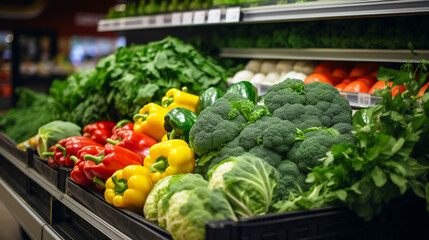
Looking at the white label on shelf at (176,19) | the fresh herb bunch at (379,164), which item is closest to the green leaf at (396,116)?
the fresh herb bunch at (379,164)

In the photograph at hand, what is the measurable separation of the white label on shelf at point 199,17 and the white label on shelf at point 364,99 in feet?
4.55

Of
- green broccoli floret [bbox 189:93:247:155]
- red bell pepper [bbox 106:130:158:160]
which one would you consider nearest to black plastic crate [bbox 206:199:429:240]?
green broccoli floret [bbox 189:93:247:155]

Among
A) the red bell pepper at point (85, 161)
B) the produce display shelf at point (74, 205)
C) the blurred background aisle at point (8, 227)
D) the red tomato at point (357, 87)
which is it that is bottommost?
the blurred background aisle at point (8, 227)

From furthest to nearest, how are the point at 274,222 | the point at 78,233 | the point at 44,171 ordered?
the point at 44,171
the point at 78,233
the point at 274,222

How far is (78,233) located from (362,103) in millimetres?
1737

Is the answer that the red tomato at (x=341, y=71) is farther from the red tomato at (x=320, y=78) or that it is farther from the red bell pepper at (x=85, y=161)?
the red bell pepper at (x=85, y=161)

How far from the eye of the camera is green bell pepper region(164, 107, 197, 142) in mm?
2133

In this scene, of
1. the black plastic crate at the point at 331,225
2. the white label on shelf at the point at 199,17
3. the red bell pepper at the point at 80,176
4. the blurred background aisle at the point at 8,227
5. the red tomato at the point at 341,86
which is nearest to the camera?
the black plastic crate at the point at 331,225

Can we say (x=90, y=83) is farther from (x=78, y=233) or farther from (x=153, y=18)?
(x=78, y=233)

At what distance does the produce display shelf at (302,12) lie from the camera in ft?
6.61

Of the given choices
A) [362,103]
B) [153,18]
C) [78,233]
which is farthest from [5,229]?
[362,103]

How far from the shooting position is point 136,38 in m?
4.93

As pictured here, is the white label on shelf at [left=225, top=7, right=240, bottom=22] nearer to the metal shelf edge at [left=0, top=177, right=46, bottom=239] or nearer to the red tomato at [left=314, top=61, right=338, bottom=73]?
the red tomato at [left=314, top=61, right=338, bottom=73]

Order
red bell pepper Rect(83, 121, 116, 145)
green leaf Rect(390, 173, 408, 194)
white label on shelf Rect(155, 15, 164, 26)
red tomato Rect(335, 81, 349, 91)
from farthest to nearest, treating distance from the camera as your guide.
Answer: white label on shelf Rect(155, 15, 164, 26), red bell pepper Rect(83, 121, 116, 145), red tomato Rect(335, 81, 349, 91), green leaf Rect(390, 173, 408, 194)
